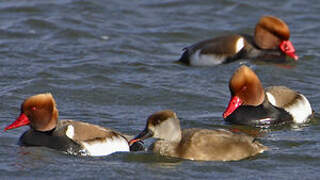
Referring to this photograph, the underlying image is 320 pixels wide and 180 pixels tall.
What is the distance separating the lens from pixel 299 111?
10812 millimetres

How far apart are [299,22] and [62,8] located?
4.97 meters

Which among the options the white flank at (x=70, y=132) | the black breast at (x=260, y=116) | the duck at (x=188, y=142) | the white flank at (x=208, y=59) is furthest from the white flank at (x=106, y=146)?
the white flank at (x=208, y=59)

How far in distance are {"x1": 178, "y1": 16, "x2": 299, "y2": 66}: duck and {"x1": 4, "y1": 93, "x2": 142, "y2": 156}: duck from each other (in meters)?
5.42

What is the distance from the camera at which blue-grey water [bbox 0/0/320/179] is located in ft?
27.9

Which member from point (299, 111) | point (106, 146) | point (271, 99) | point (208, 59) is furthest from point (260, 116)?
point (208, 59)

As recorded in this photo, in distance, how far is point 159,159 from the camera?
8680 mm

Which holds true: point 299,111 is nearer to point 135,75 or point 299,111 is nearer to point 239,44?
point 135,75

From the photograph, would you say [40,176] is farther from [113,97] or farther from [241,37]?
[241,37]

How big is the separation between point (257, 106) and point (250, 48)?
365 cm

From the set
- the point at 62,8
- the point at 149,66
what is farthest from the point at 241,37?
the point at 62,8

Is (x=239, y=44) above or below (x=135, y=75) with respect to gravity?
above

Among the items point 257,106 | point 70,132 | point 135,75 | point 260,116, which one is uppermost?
point 70,132

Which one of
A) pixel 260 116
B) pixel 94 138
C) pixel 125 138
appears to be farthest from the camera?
pixel 260 116

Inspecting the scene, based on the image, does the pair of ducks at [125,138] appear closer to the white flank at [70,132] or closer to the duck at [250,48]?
the white flank at [70,132]
